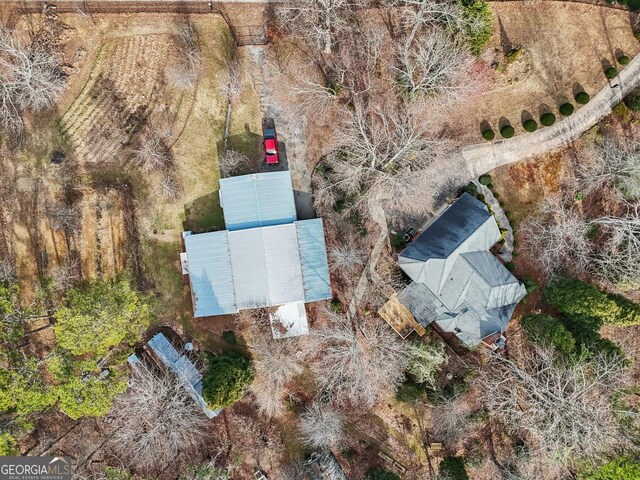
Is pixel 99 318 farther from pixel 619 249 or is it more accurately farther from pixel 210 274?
pixel 619 249

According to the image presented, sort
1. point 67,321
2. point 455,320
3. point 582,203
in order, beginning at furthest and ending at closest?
point 582,203 < point 455,320 < point 67,321

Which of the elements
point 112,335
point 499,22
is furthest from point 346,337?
point 499,22

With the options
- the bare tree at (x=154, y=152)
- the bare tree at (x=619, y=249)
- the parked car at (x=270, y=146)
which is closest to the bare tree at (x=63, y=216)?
the bare tree at (x=154, y=152)

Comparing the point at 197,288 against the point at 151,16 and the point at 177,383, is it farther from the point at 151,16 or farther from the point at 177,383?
the point at 151,16

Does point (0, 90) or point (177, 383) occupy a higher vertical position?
point (0, 90)

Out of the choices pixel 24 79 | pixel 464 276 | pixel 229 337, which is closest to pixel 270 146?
pixel 229 337

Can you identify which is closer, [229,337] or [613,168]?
[613,168]
